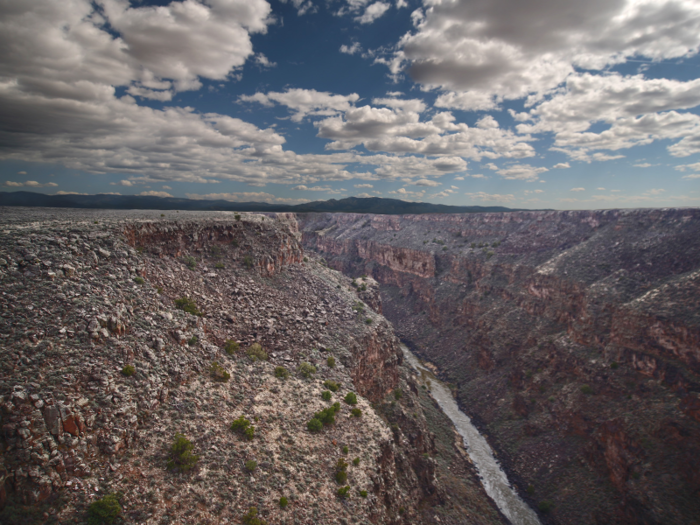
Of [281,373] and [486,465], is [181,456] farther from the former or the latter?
[486,465]

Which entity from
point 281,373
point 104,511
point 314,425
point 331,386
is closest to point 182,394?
point 104,511

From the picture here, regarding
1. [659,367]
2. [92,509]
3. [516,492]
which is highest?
[92,509]

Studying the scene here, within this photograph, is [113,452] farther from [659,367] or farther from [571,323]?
[571,323]

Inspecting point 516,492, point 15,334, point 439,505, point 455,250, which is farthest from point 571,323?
point 15,334

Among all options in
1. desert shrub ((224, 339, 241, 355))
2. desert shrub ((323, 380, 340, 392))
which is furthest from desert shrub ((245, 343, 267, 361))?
desert shrub ((323, 380, 340, 392))

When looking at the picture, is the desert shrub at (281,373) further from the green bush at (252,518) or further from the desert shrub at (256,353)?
the green bush at (252,518)

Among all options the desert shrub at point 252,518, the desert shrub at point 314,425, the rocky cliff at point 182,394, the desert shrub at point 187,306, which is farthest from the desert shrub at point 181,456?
the desert shrub at point 187,306
